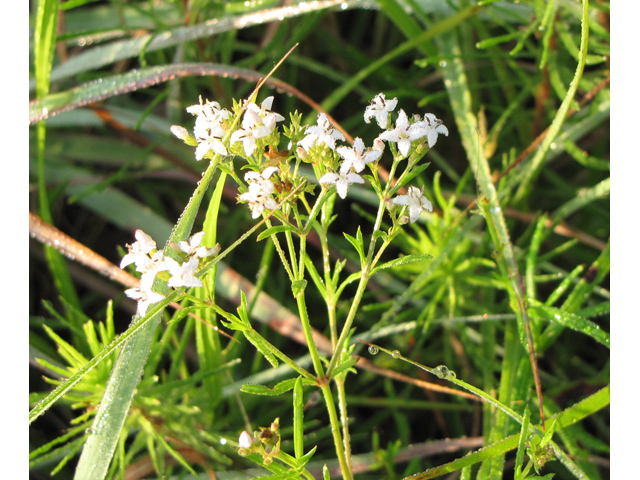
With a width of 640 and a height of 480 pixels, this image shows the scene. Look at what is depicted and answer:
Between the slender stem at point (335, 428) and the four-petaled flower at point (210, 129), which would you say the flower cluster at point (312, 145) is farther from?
the slender stem at point (335, 428)

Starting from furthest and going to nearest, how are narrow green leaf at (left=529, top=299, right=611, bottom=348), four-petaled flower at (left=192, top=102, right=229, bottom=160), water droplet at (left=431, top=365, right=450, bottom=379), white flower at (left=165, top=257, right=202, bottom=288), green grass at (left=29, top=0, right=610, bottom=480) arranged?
green grass at (left=29, top=0, right=610, bottom=480)
narrow green leaf at (left=529, top=299, right=611, bottom=348)
water droplet at (left=431, top=365, right=450, bottom=379)
four-petaled flower at (left=192, top=102, right=229, bottom=160)
white flower at (left=165, top=257, right=202, bottom=288)

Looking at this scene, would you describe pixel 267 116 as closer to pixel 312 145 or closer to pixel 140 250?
pixel 312 145

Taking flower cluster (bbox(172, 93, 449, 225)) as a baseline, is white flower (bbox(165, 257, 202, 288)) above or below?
below

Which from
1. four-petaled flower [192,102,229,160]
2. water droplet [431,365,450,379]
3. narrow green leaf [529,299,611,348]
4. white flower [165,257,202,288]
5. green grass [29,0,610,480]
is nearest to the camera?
white flower [165,257,202,288]

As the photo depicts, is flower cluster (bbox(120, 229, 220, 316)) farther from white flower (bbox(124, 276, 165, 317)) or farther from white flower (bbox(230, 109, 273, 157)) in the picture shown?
white flower (bbox(230, 109, 273, 157))

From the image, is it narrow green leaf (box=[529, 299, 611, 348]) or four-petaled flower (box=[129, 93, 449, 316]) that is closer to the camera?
four-petaled flower (box=[129, 93, 449, 316])

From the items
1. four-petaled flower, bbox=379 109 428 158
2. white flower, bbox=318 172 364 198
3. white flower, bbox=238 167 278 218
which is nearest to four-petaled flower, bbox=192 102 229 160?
white flower, bbox=238 167 278 218

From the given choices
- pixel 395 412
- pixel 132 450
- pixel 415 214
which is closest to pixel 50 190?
pixel 132 450
